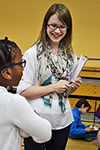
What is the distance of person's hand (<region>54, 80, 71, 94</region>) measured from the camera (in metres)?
1.44

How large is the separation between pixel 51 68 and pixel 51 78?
0.07 m

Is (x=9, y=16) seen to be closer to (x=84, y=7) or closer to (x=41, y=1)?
(x=41, y=1)

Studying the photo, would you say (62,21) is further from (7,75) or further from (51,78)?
(7,75)

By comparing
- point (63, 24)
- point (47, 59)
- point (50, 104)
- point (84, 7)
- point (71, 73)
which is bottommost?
point (50, 104)

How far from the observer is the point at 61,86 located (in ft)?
4.73

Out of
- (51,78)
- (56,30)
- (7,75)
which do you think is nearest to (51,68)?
(51,78)

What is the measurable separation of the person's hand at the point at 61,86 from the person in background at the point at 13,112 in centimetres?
48

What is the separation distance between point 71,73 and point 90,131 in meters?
2.24

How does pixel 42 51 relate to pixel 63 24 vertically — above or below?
below

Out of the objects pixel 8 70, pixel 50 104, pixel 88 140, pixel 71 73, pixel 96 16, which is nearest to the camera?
pixel 8 70

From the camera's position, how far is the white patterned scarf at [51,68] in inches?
57.4

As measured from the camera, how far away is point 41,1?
4.97 meters

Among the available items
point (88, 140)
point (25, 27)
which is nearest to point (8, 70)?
point (88, 140)

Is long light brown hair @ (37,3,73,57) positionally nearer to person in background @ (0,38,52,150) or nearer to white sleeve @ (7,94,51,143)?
person in background @ (0,38,52,150)
